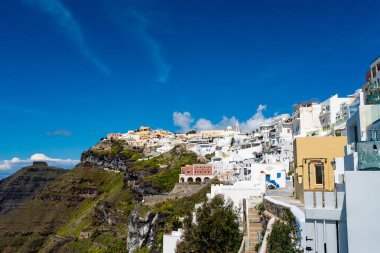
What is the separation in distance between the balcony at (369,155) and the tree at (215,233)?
12.0m

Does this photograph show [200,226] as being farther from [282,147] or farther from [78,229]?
[78,229]

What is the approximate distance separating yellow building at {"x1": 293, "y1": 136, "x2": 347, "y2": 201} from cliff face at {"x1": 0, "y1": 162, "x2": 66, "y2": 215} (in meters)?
161

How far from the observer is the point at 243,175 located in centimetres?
4281

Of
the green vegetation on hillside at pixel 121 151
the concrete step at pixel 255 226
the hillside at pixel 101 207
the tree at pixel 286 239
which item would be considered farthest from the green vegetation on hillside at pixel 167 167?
the tree at pixel 286 239

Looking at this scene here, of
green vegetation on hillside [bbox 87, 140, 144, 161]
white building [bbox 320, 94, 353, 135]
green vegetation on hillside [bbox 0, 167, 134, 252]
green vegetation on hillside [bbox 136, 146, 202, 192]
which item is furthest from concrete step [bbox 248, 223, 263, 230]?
green vegetation on hillside [bbox 87, 140, 144, 161]

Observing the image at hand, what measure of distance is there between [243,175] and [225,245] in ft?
78.4

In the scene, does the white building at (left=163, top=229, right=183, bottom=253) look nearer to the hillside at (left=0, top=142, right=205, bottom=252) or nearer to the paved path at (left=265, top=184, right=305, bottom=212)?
the paved path at (left=265, top=184, right=305, bottom=212)

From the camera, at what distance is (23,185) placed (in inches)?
6978

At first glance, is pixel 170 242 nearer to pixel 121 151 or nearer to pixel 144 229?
pixel 144 229

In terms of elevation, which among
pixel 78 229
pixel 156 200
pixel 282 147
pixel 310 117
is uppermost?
pixel 310 117

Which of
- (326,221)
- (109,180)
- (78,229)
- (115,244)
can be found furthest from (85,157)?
(326,221)

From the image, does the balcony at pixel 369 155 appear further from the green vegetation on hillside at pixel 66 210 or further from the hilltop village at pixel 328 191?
the green vegetation on hillside at pixel 66 210

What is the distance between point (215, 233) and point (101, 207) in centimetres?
6450

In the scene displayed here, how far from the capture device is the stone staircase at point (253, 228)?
15.0 metres
